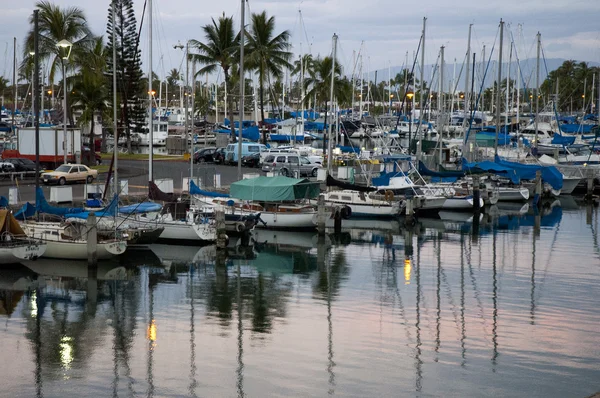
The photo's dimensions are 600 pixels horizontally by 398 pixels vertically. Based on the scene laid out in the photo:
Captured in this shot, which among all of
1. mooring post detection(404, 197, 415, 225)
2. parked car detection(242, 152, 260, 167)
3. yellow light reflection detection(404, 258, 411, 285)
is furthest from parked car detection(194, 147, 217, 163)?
yellow light reflection detection(404, 258, 411, 285)

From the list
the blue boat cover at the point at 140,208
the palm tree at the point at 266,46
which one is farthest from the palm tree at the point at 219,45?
the blue boat cover at the point at 140,208

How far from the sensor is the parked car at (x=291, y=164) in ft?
211

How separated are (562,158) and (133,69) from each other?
127 ft

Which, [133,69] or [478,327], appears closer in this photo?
[478,327]

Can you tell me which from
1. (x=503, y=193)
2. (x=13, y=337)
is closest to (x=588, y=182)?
(x=503, y=193)

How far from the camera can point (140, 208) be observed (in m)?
40.0

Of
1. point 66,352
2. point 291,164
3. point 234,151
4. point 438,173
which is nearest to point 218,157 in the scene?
point 234,151

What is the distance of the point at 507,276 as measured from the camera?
36.4 m

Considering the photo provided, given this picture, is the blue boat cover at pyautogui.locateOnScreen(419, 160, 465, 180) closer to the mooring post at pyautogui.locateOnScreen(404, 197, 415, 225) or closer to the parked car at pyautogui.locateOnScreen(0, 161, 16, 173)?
the mooring post at pyautogui.locateOnScreen(404, 197, 415, 225)

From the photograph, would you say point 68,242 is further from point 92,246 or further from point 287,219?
point 287,219

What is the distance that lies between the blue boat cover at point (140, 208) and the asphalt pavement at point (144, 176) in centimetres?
789

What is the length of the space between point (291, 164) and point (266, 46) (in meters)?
18.9

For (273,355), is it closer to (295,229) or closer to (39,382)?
(39,382)

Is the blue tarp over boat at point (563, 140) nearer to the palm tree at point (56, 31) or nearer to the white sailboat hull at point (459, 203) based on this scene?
the white sailboat hull at point (459, 203)
